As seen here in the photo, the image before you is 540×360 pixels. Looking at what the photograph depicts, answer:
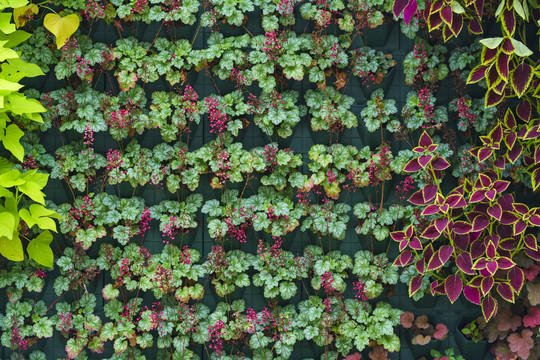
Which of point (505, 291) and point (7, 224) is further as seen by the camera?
point (505, 291)

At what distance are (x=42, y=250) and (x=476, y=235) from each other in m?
2.17

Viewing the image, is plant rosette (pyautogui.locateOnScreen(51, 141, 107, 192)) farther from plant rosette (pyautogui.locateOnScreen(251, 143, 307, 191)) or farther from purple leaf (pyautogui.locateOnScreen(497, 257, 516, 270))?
purple leaf (pyautogui.locateOnScreen(497, 257, 516, 270))

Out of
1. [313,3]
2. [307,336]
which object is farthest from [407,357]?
[313,3]

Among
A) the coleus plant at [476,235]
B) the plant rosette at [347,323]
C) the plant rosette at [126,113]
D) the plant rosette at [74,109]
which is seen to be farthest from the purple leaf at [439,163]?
the plant rosette at [74,109]

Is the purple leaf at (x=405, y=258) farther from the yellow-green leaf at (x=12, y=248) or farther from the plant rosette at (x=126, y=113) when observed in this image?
the yellow-green leaf at (x=12, y=248)

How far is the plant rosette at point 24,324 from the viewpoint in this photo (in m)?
2.56

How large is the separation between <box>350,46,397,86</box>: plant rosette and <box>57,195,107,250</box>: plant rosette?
1.54m

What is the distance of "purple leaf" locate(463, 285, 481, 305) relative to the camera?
2.38m

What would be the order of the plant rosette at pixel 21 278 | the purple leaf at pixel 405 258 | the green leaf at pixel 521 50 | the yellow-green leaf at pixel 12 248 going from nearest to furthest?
1. the green leaf at pixel 521 50
2. the yellow-green leaf at pixel 12 248
3. the purple leaf at pixel 405 258
4. the plant rosette at pixel 21 278

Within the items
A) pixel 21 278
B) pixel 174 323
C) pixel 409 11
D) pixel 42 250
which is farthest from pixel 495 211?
pixel 21 278

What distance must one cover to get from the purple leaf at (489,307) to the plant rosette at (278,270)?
88cm

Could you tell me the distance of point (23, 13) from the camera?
8.14ft

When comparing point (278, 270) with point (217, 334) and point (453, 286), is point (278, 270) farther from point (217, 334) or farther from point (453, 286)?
point (453, 286)

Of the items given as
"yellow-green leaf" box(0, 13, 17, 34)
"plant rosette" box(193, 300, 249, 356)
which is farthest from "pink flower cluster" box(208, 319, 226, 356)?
"yellow-green leaf" box(0, 13, 17, 34)
